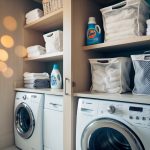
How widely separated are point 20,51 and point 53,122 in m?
1.22

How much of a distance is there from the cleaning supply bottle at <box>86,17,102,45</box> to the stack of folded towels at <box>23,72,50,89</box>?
0.97 metres

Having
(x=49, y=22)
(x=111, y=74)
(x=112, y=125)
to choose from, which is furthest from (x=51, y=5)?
(x=112, y=125)

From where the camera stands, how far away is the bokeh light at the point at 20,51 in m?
2.40

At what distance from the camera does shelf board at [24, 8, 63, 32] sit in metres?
1.96

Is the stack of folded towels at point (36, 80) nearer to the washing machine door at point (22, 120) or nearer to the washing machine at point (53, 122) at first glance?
the washing machine door at point (22, 120)

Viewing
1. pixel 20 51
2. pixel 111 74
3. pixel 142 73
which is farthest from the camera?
pixel 20 51

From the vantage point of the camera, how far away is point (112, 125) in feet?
4.02

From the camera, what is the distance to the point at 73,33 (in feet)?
5.32

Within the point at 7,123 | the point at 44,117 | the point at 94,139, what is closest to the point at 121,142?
the point at 94,139

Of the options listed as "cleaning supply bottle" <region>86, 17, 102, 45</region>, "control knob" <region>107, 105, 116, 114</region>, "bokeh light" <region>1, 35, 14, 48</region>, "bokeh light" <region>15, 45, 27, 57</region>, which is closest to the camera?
"control knob" <region>107, 105, 116, 114</region>

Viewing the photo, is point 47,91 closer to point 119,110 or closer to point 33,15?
point 119,110

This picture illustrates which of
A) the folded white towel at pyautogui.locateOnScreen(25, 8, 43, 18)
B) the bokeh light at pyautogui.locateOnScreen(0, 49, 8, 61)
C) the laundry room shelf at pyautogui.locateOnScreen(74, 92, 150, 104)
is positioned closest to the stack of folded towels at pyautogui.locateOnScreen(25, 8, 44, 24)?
the folded white towel at pyautogui.locateOnScreen(25, 8, 43, 18)

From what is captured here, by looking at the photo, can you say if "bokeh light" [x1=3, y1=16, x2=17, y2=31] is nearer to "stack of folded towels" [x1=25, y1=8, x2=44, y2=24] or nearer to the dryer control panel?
"stack of folded towels" [x1=25, y1=8, x2=44, y2=24]

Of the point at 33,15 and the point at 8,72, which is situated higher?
the point at 33,15
